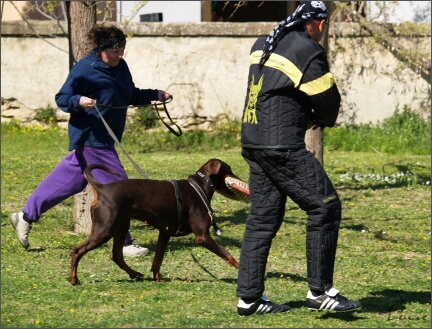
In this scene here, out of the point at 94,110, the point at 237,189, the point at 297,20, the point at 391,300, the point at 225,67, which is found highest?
the point at 297,20

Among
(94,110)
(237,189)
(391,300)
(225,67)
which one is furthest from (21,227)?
(225,67)

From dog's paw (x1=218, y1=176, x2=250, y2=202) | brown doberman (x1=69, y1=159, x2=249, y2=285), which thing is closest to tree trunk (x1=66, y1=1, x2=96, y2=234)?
brown doberman (x1=69, y1=159, x2=249, y2=285)

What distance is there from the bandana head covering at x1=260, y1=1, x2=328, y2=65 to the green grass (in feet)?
5.08

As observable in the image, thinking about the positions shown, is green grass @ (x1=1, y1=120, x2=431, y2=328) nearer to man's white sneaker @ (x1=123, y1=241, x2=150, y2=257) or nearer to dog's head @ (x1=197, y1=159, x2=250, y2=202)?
man's white sneaker @ (x1=123, y1=241, x2=150, y2=257)

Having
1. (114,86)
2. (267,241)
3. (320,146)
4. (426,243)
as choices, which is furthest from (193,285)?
(320,146)

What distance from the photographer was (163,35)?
1591cm

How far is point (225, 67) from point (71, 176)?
8.34m

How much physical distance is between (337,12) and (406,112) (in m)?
1.97

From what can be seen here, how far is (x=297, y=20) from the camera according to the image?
5.78 meters

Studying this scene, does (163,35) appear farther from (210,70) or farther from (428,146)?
(428,146)

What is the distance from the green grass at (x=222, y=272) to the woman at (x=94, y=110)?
530 millimetres

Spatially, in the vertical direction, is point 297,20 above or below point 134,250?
above

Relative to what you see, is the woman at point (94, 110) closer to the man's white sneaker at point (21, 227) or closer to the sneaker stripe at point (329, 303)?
the man's white sneaker at point (21, 227)

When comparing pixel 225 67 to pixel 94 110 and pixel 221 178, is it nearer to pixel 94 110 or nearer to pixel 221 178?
pixel 94 110
